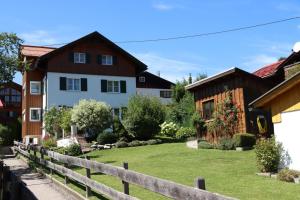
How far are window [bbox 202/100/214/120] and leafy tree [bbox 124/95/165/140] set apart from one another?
7.36 metres

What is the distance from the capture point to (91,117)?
Answer: 3175 cm

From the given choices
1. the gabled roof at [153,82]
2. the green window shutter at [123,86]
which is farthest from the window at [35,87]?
the gabled roof at [153,82]

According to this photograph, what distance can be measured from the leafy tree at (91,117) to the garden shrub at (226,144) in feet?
41.4

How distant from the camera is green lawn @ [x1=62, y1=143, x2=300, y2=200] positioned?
10098 millimetres

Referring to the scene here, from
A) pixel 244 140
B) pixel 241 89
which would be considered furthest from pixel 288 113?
pixel 241 89

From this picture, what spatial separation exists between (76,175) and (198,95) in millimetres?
15521

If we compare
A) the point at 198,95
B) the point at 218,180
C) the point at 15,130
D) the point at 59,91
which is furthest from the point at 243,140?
the point at 15,130

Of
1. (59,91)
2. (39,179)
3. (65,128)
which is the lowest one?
(39,179)

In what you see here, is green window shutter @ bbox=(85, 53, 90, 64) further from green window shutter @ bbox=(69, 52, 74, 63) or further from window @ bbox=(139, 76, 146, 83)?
window @ bbox=(139, 76, 146, 83)

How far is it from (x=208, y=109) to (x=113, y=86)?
→ 1917 cm

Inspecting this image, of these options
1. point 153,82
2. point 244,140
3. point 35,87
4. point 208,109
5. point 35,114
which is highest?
point 153,82

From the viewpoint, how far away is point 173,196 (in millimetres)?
5504

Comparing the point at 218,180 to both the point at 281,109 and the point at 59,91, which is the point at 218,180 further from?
the point at 59,91

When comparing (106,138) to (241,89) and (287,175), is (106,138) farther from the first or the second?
(287,175)
